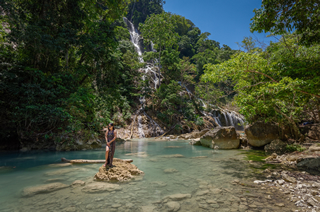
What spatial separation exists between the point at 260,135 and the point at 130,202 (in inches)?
436

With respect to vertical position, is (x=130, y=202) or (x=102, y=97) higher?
(x=102, y=97)

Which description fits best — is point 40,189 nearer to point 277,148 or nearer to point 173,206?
point 173,206

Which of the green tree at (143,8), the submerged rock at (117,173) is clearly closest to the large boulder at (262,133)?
the submerged rock at (117,173)

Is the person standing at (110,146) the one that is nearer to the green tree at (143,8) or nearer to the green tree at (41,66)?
the green tree at (41,66)

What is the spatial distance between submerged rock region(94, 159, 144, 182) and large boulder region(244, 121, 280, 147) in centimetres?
954

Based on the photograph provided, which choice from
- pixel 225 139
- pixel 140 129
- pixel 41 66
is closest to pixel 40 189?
pixel 41 66

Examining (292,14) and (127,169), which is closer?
(292,14)

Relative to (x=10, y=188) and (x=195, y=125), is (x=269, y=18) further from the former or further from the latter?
(x=195, y=125)

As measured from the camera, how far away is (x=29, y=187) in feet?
14.8

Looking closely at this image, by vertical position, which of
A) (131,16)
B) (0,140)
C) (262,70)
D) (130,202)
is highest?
(131,16)

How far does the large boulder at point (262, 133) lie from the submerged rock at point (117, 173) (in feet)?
31.3

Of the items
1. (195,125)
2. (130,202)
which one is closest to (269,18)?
(130,202)

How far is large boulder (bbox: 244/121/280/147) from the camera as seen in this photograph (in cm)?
1123

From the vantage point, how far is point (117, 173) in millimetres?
5234
